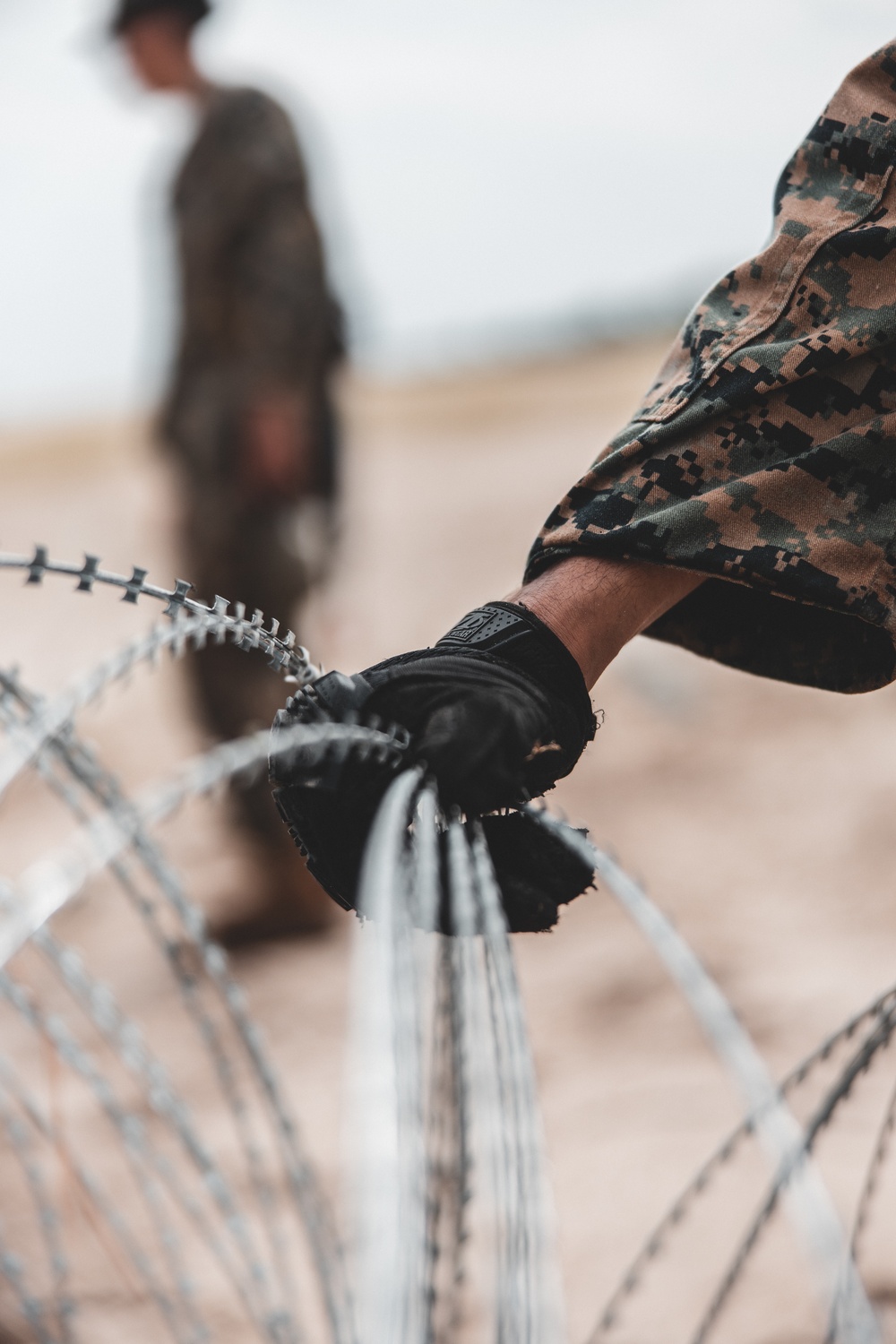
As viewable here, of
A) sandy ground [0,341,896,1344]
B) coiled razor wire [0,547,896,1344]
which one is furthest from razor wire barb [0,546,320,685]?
sandy ground [0,341,896,1344]

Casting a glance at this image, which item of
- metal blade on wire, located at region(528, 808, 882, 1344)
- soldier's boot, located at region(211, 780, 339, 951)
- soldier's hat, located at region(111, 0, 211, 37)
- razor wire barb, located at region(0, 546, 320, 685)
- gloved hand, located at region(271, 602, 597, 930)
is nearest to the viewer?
metal blade on wire, located at region(528, 808, 882, 1344)

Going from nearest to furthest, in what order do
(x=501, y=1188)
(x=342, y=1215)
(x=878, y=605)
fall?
(x=501, y=1188)
(x=878, y=605)
(x=342, y=1215)

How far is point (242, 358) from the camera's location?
2.82m

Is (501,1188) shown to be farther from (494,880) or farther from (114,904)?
(114,904)

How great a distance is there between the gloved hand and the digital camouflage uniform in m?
1.89

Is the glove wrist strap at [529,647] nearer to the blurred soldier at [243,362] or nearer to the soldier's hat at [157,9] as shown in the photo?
the blurred soldier at [243,362]

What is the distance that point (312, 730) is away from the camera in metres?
0.95

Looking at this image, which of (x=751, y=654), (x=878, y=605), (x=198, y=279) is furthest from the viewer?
(x=198, y=279)

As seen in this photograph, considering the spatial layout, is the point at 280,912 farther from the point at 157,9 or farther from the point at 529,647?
the point at 529,647

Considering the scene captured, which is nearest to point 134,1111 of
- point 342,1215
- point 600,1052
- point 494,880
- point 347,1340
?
point 342,1215

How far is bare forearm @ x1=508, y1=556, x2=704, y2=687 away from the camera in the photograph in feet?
3.42

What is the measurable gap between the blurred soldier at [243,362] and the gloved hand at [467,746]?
Answer: 6.18 feet

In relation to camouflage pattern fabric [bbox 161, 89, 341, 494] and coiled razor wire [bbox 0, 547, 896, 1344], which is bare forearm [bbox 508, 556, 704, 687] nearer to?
coiled razor wire [bbox 0, 547, 896, 1344]

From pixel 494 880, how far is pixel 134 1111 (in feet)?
5.94
